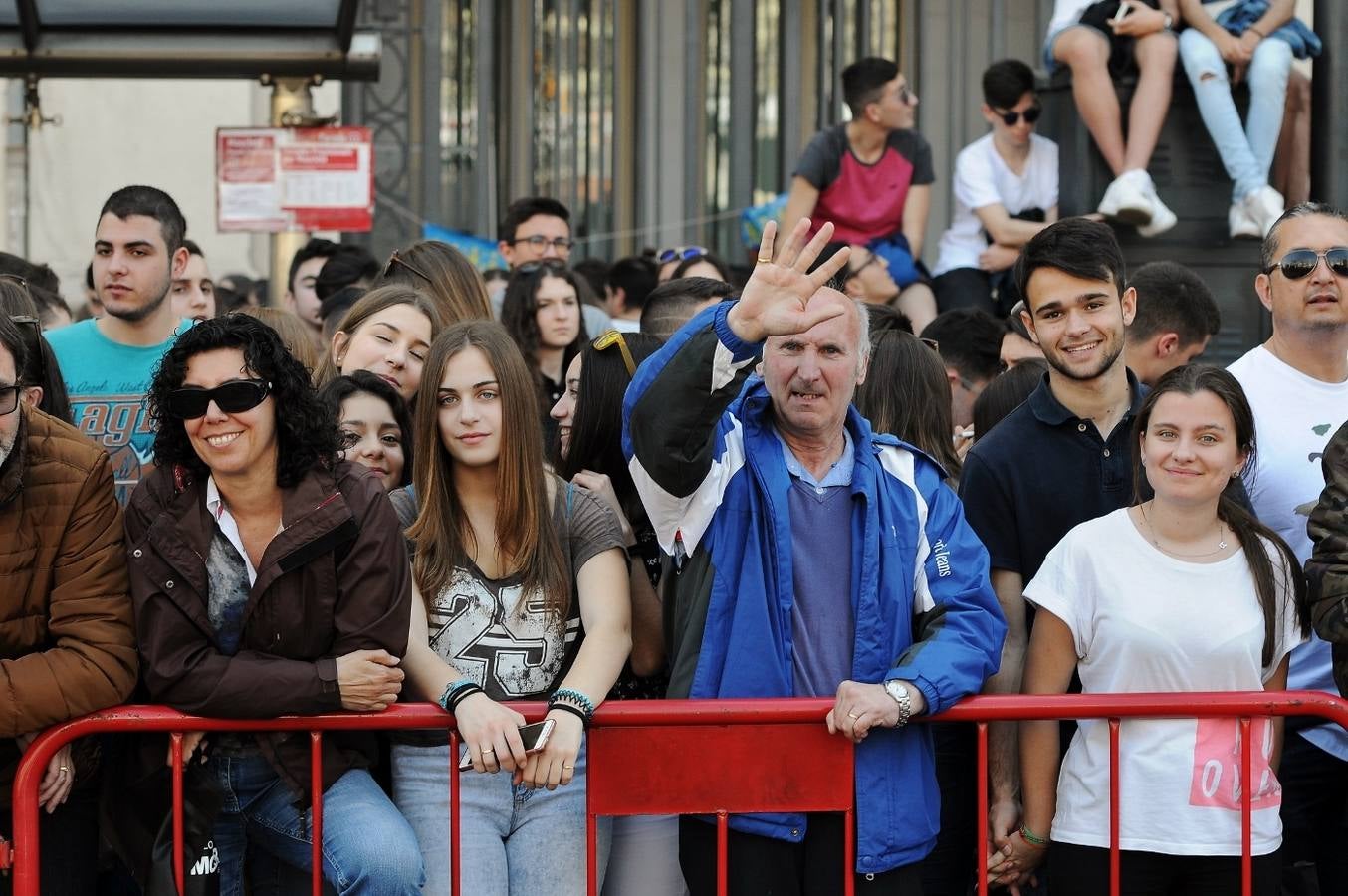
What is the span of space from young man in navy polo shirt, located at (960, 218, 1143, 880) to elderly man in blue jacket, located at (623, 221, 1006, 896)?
12.0 inches

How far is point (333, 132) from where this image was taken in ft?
30.9

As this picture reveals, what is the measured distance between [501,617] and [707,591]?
527 mm

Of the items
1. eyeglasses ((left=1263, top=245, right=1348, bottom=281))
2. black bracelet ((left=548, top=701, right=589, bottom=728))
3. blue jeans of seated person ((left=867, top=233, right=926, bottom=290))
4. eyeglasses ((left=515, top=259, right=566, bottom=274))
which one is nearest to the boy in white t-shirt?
blue jeans of seated person ((left=867, top=233, right=926, bottom=290))

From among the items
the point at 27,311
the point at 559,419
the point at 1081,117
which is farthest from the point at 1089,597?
the point at 1081,117

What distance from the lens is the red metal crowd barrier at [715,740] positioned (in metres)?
4.09

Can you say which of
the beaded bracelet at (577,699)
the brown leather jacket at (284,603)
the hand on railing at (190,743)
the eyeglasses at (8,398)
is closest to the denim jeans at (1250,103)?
the beaded bracelet at (577,699)

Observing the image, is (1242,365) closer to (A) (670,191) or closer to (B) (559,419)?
Answer: (B) (559,419)

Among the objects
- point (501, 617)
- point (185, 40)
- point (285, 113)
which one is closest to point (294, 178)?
point (285, 113)

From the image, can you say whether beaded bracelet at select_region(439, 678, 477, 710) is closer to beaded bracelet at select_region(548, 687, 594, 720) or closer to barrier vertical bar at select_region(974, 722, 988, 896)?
beaded bracelet at select_region(548, 687, 594, 720)

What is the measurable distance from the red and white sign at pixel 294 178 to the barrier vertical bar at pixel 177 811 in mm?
5601

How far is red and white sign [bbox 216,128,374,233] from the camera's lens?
30.9 ft

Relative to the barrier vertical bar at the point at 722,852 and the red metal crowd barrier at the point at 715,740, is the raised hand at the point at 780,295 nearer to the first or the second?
the red metal crowd barrier at the point at 715,740

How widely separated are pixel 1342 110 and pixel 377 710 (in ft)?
18.9

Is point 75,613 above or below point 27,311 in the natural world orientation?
below
